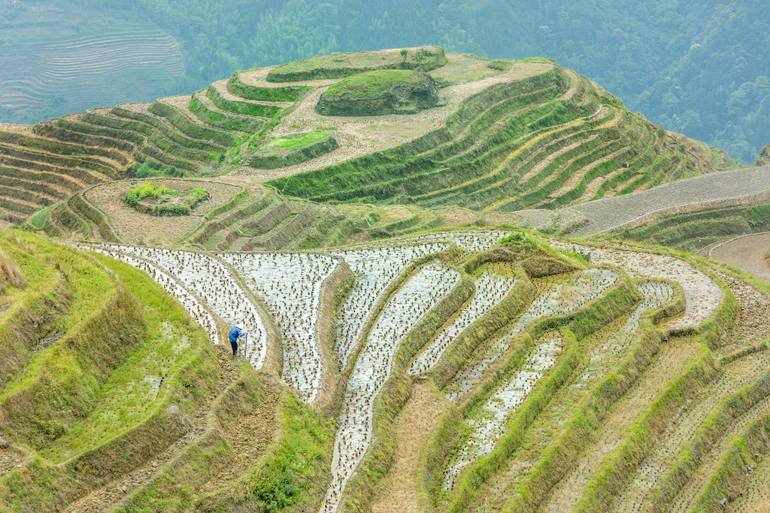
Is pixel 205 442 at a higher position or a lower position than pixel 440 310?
→ higher

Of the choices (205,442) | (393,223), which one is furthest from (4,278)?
(393,223)

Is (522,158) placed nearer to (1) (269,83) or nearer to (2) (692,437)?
(1) (269,83)

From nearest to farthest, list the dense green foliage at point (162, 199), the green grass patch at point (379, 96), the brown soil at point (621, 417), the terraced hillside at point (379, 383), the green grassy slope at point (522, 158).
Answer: the terraced hillside at point (379, 383) < the brown soil at point (621, 417) < the dense green foliage at point (162, 199) < the green grassy slope at point (522, 158) < the green grass patch at point (379, 96)

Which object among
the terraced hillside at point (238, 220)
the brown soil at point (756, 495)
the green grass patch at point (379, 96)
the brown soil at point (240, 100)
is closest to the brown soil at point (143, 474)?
the brown soil at point (756, 495)

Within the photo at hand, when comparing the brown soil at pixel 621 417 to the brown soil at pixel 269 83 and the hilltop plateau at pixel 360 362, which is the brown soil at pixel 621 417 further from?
the brown soil at pixel 269 83

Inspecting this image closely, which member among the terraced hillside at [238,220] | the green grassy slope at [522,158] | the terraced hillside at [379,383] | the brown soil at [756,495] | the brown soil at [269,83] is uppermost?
the terraced hillside at [379,383]

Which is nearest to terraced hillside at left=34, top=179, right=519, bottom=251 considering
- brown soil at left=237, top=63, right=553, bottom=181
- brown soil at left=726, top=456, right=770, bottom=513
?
brown soil at left=237, top=63, right=553, bottom=181

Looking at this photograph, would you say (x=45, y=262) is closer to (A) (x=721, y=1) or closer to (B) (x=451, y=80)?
(B) (x=451, y=80)
